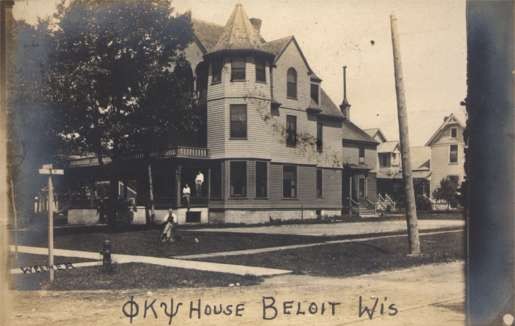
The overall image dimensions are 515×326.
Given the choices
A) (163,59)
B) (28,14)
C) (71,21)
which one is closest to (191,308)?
(28,14)

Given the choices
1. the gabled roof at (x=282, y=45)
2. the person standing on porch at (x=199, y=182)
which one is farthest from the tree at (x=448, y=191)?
the person standing on porch at (x=199, y=182)

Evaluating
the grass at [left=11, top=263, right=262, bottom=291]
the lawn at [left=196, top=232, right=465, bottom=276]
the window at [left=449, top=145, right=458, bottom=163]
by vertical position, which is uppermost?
the window at [left=449, top=145, right=458, bottom=163]

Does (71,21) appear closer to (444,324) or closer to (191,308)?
(191,308)

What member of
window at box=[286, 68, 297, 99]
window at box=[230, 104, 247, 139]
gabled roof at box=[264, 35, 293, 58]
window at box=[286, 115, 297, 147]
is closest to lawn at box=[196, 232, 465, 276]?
gabled roof at box=[264, 35, 293, 58]

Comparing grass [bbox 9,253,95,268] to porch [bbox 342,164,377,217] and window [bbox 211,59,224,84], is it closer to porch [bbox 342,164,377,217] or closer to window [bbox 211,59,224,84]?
window [bbox 211,59,224,84]

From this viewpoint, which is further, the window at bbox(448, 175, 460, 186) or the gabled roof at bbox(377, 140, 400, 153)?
the gabled roof at bbox(377, 140, 400, 153)

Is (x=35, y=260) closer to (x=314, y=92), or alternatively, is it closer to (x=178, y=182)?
(x=178, y=182)

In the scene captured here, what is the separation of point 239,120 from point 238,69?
2.39m

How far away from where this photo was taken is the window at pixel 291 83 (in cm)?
2744

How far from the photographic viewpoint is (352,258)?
45.1ft

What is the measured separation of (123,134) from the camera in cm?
2031

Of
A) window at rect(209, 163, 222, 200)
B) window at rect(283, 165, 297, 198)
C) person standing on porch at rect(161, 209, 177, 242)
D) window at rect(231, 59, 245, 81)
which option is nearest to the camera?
person standing on porch at rect(161, 209, 177, 242)

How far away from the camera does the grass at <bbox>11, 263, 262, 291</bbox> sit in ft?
34.0

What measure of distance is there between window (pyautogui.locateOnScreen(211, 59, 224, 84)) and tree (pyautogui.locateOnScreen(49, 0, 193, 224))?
3609 millimetres
